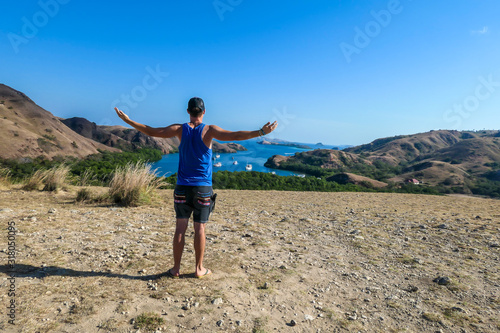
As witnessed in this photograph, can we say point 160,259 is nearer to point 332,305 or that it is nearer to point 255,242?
point 255,242

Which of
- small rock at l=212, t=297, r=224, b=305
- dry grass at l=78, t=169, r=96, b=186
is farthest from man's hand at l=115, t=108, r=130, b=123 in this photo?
dry grass at l=78, t=169, r=96, b=186

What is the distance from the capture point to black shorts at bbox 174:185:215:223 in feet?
10.9

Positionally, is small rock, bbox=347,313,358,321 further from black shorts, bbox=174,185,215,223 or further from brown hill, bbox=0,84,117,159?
brown hill, bbox=0,84,117,159

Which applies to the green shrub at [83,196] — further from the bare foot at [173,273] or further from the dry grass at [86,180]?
the bare foot at [173,273]

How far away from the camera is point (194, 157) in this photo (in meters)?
3.34

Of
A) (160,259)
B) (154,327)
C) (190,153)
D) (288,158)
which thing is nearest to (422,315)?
(154,327)

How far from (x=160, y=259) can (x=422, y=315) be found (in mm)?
3688

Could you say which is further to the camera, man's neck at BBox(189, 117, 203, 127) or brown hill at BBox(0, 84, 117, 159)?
brown hill at BBox(0, 84, 117, 159)

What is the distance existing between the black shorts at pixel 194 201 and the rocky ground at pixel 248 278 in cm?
91

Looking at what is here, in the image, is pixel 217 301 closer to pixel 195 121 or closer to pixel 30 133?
pixel 195 121

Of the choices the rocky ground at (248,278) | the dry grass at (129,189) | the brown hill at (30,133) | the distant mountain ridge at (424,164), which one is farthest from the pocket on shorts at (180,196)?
the distant mountain ridge at (424,164)

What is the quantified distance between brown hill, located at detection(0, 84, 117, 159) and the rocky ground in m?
56.8

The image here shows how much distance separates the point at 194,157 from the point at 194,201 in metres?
0.58

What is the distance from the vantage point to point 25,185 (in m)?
9.50
